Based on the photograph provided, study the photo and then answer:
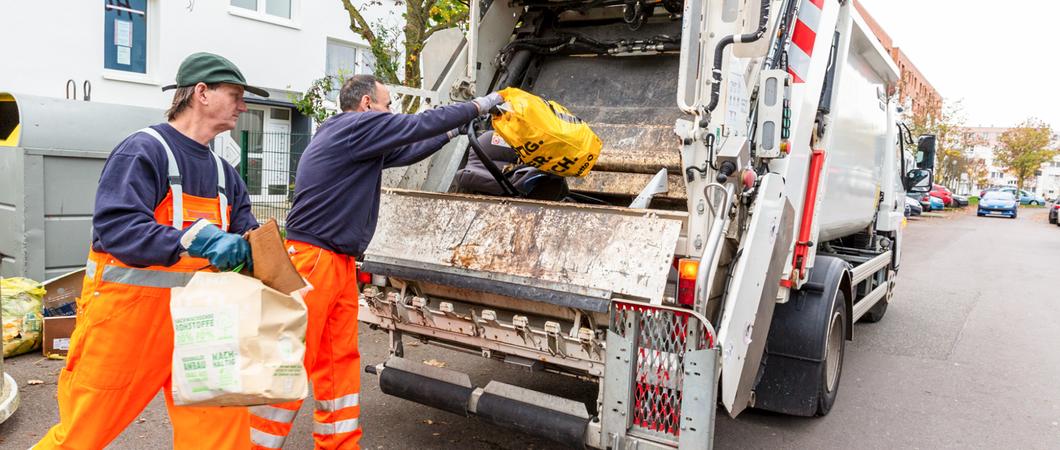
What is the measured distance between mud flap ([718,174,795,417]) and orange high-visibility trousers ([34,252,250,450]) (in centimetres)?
180

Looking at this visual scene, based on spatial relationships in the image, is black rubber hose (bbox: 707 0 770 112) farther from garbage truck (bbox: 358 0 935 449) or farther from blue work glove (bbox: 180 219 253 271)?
blue work glove (bbox: 180 219 253 271)

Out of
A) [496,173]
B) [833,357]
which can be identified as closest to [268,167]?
[496,173]

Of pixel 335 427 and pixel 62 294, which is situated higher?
pixel 62 294

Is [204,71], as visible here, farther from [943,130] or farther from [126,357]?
[943,130]

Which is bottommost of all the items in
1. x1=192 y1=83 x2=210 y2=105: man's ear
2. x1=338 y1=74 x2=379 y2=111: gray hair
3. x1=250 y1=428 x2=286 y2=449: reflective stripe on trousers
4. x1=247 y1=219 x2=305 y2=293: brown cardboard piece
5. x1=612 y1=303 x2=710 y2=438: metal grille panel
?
x1=250 y1=428 x2=286 y2=449: reflective stripe on trousers

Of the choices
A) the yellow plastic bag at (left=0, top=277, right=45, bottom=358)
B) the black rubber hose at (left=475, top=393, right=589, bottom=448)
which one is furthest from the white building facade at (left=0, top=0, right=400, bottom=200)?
the black rubber hose at (left=475, top=393, right=589, bottom=448)

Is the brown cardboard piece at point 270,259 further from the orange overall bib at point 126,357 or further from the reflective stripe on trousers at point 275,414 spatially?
the reflective stripe on trousers at point 275,414

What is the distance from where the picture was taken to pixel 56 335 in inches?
182

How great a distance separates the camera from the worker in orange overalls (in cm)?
214

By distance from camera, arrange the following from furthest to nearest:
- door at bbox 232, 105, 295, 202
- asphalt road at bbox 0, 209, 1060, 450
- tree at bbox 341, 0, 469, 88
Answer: door at bbox 232, 105, 295, 202 → tree at bbox 341, 0, 469, 88 → asphalt road at bbox 0, 209, 1060, 450

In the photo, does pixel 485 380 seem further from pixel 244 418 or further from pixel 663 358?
pixel 244 418

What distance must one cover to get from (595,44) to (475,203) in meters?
1.47

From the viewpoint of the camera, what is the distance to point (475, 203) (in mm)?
3418

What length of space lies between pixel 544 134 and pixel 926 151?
5.59m
